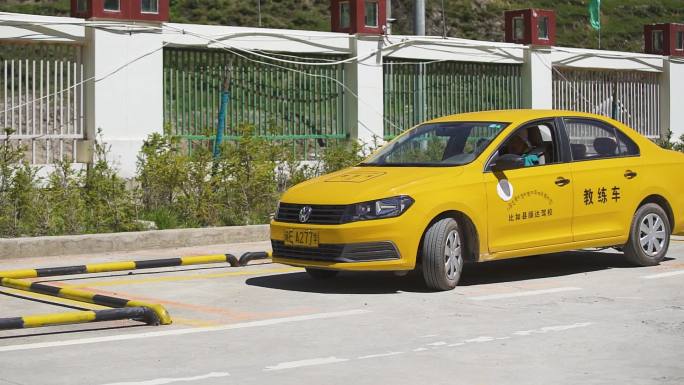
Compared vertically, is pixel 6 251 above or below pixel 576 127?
below

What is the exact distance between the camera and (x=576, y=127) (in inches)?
509

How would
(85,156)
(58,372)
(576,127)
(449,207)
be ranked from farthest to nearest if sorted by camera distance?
(85,156), (576,127), (449,207), (58,372)

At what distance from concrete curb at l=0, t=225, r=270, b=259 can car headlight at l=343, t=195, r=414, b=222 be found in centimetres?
478

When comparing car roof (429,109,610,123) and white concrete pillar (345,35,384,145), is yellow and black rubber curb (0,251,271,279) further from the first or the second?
white concrete pillar (345,35,384,145)

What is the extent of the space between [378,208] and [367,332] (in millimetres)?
2074

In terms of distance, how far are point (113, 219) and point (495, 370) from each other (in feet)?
29.0

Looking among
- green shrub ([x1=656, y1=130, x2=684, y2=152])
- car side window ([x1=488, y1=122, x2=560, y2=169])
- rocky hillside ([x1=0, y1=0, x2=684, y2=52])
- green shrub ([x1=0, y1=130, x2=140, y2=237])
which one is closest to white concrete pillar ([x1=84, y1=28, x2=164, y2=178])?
green shrub ([x1=0, y1=130, x2=140, y2=237])

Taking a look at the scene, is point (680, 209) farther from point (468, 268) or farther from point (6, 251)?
point (6, 251)

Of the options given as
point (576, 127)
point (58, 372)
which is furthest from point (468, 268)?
point (58, 372)

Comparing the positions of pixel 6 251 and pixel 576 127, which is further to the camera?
pixel 6 251

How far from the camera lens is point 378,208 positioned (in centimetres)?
1088

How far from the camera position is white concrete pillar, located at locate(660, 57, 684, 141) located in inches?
1123

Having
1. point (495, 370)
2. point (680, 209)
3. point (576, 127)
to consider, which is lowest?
point (495, 370)

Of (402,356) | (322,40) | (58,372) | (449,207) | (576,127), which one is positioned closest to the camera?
(58,372)
